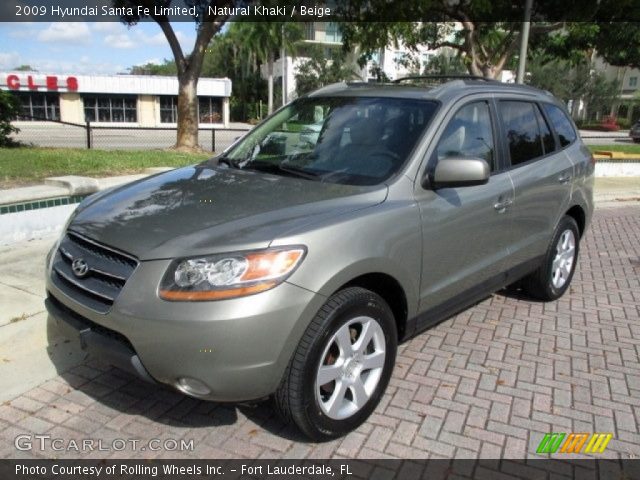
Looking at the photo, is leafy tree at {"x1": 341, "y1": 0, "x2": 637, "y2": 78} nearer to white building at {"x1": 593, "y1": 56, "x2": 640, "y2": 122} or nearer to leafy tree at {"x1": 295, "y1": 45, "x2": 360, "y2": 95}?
leafy tree at {"x1": 295, "y1": 45, "x2": 360, "y2": 95}

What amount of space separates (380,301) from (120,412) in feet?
5.13

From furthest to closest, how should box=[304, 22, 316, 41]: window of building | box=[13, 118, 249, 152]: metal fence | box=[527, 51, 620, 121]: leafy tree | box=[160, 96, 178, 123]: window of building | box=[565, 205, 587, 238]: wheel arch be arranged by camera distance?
1. box=[304, 22, 316, 41]: window of building
2. box=[527, 51, 620, 121]: leafy tree
3. box=[160, 96, 178, 123]: window of building
4. box=[13, 118, 249, 152]: metal fence
5. box=[565, 205, 587, 238]: wheel arch

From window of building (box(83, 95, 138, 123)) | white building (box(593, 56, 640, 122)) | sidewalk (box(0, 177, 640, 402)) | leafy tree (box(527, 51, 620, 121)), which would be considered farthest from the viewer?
white building (box(593, 56, 640, 122))

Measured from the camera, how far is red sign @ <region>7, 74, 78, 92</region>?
41.5 m

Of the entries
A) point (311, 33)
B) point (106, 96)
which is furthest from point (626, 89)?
point (106, 96)

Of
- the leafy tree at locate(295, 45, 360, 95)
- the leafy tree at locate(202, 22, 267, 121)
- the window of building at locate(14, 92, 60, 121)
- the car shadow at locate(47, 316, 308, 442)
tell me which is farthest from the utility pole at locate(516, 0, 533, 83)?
the leafy tree at locate(202, 22, 267, 121)

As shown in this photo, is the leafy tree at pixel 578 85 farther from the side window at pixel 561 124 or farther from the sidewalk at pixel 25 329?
the sidewalk at pixel 25 329

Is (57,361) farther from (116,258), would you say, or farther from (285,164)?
(285,164)

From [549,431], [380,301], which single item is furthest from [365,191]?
[549,431]

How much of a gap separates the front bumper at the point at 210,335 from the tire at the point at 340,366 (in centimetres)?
9

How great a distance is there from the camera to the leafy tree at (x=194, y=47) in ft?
43.2

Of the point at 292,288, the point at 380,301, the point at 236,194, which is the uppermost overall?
the point at 236,194

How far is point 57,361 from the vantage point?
3.70 metres

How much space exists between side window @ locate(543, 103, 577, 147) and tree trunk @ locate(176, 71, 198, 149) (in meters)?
10.2
